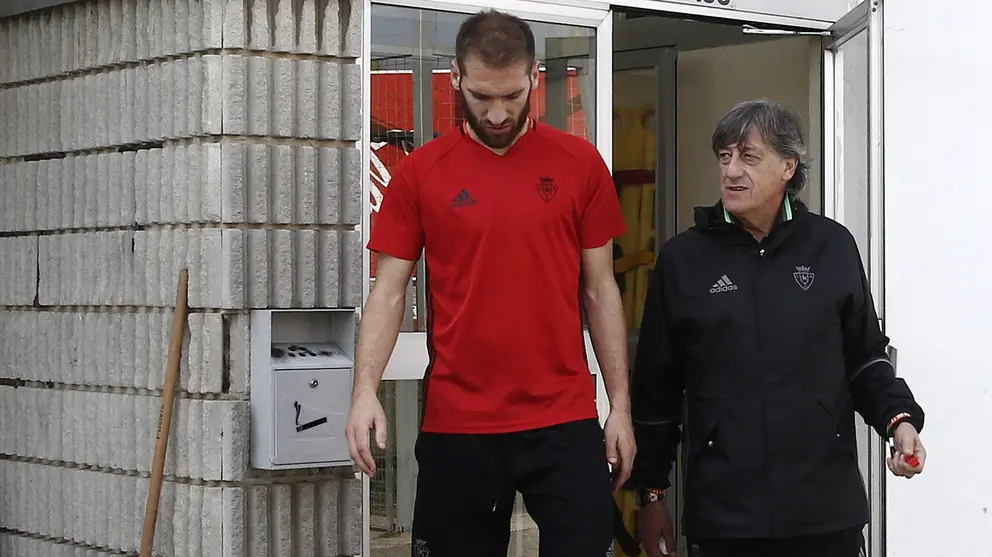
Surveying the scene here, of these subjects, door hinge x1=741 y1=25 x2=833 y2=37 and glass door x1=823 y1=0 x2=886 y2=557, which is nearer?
glass door x1=823 y1=0 x2=886 y2=557

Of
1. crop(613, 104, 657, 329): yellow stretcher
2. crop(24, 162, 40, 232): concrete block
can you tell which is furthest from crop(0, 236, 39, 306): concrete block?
crop(613, 104, 657, 329): yellow stretcher

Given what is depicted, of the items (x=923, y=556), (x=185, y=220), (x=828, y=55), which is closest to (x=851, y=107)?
(x=828, y=55)

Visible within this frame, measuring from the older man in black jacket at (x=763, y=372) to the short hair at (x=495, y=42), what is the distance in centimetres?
59

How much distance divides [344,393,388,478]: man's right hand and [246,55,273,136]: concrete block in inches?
49.1

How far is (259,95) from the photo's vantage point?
498 centimetres

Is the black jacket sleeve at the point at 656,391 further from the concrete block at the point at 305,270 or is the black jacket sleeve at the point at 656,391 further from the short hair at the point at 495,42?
the concrete block at the point at 305,270

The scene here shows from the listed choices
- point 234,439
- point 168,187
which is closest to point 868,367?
point 234,439

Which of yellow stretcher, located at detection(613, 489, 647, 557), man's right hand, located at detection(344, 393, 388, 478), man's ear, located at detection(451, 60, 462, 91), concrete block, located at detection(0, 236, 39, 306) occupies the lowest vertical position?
yellow stretcher, located at detection(613, 489, 647, 557)

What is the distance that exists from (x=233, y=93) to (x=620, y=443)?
1682 mm

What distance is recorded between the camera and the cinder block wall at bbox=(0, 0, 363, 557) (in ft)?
16.3

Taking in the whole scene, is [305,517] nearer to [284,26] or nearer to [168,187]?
[168,187]

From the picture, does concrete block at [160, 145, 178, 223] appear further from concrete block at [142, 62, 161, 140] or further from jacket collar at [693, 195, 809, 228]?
jacket collar at [693, 195, 809, 228]

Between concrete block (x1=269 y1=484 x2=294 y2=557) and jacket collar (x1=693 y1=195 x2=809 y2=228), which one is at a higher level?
jacket collar (x1=693 y1=195 x2=809 y2=228)

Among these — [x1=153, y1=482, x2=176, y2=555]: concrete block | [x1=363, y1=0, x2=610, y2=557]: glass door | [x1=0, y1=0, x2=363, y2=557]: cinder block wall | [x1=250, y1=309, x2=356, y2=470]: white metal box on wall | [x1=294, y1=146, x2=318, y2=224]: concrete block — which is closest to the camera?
[x1=250, y1=309, x2=356, y2=470]: white metal box on wall
